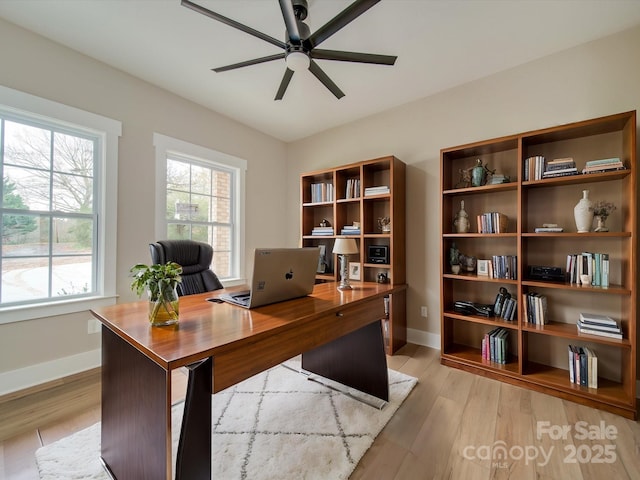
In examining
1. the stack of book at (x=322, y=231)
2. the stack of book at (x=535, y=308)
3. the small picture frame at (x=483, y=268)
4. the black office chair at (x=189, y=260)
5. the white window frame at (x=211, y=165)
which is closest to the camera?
the black office chair at (x=189, y=260)

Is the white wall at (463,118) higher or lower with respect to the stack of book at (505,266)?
higher

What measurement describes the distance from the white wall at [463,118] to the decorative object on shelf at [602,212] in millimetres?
718

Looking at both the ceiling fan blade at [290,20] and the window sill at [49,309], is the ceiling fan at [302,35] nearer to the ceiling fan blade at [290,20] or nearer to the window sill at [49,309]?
the ceiling fan blade at [290,20]

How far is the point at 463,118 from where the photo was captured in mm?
2773

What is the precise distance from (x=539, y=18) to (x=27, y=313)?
14.3 feet

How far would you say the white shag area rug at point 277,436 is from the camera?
1.36m

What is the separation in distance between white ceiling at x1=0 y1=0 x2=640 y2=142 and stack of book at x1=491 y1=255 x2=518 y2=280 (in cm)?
175

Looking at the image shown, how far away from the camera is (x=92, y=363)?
240cm

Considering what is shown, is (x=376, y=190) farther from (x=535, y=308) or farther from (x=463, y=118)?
(x=535, y=308)

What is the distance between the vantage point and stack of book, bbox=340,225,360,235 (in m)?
3.23

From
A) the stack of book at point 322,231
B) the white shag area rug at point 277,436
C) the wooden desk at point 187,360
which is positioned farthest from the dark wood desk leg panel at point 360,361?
the stack of book at point 322,231

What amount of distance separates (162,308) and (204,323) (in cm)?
18

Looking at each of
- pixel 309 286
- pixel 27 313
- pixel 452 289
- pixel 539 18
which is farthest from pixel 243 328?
pixel 539 18

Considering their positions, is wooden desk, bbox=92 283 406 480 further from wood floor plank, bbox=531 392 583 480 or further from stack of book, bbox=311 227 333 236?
stack of book, bbox=311 227 333 236
